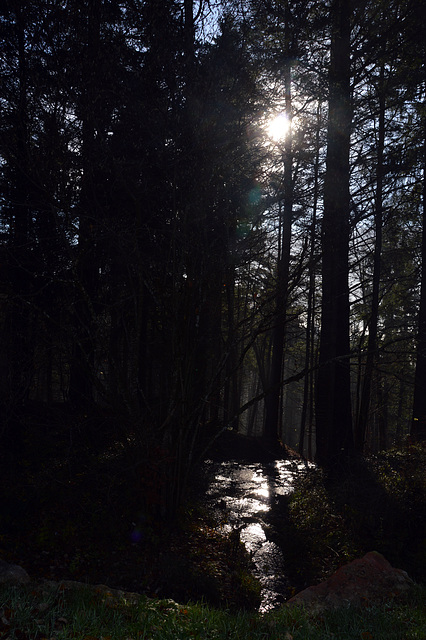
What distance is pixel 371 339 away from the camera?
1412cm

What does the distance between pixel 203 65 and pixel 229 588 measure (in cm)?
842

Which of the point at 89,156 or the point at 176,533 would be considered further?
the point at 89,156

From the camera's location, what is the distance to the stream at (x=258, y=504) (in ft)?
21.3

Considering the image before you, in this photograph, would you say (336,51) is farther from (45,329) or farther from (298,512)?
(298,512)

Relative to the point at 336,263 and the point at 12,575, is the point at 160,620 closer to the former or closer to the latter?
the point at 12,575

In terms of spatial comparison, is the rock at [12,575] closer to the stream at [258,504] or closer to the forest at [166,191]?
the forest at [166,191]

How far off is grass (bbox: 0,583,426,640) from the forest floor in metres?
1.20

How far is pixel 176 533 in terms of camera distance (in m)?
7.28

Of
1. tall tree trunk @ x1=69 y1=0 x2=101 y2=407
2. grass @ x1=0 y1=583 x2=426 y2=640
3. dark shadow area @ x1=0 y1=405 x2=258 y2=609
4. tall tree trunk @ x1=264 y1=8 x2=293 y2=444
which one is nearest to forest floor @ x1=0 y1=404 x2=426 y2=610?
dark shadow area @ x1=0 y1=405 x2=258 y2=609

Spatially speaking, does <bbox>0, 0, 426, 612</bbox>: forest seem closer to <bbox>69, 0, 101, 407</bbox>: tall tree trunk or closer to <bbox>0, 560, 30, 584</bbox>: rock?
<bbox>69, 0, 101, 407</bbox>: tall tree trunk

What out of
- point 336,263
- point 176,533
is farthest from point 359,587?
point 336,263

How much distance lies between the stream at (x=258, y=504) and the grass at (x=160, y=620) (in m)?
1.47

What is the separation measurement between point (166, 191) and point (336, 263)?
16.7 feet

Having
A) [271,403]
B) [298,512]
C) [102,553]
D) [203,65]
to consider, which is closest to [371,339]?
[271,403]
